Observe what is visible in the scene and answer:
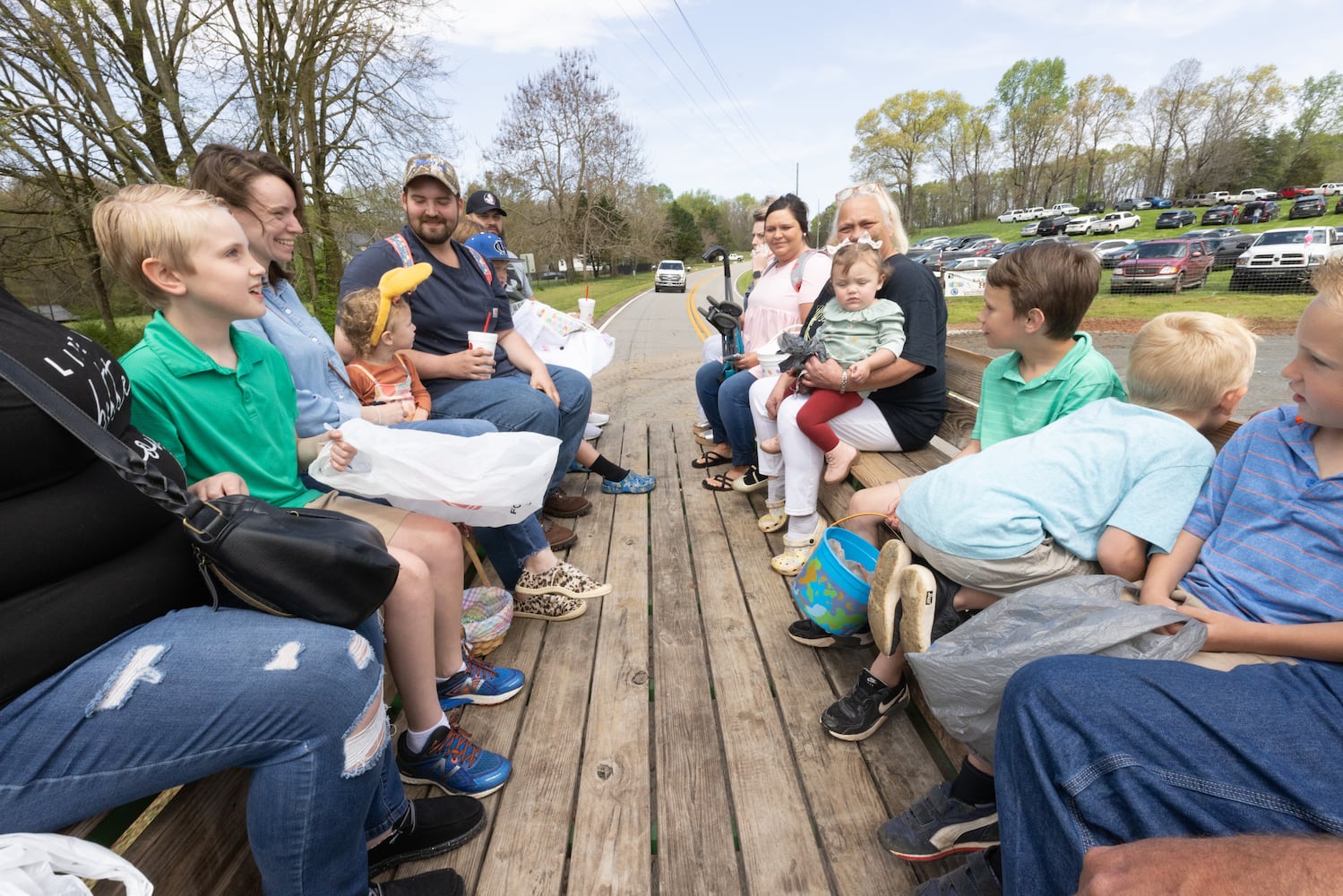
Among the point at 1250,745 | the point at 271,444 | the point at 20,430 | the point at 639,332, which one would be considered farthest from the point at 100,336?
the point at 1250,745

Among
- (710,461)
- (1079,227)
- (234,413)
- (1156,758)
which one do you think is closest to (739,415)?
(710,461)

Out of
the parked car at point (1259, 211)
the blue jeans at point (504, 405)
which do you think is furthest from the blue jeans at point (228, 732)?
the parked car at point (1259, 211)

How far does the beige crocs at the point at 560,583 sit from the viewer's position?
2.57m

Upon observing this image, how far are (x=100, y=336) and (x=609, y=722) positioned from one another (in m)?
12.3

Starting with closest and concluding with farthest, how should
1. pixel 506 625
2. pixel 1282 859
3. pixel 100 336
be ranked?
pixel 1282 859 < pixel 506 625 < pixel 100 336

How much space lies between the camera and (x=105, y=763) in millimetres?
999

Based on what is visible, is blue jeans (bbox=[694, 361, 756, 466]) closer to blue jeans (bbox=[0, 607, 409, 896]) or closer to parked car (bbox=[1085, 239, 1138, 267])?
blue jeans (bbox=[0, 607, 409, 896])

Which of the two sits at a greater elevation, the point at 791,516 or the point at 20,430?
the point at 20,430

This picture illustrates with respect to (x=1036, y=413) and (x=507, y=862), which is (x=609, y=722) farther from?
(x=1036, y=413)

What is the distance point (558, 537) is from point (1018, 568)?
2135 mm

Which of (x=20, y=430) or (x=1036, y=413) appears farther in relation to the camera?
(x=1036, y=413)

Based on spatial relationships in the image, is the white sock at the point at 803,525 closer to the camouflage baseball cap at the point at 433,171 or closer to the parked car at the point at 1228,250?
the camouflage baseball cap at the point at 433,171

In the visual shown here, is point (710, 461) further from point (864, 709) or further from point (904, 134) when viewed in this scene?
point (904, 134)

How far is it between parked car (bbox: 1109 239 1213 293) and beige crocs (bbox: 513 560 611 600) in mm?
21828
